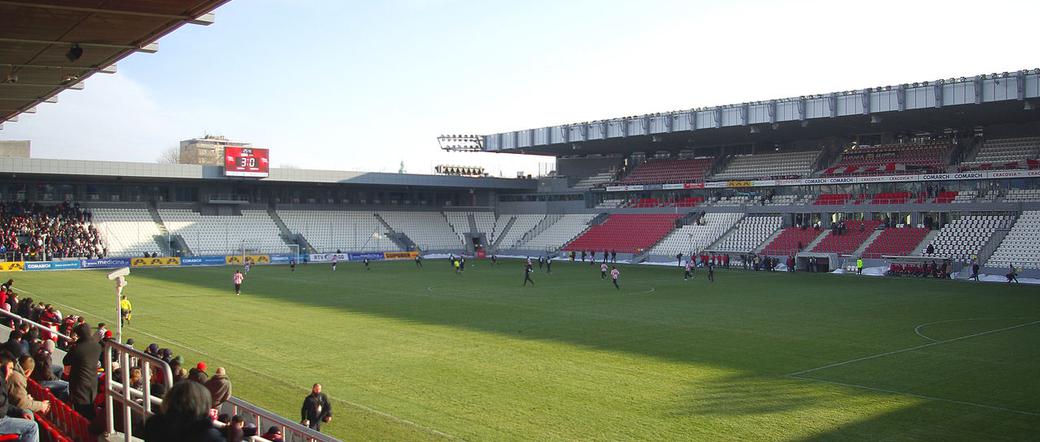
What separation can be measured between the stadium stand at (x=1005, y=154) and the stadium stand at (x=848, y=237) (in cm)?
763

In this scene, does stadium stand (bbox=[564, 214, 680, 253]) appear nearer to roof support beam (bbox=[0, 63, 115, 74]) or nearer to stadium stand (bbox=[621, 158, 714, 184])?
stadium stand (bbox=[621, 158, 714, 184])

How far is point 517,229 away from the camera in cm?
8525

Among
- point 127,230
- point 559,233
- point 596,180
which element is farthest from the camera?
point 596,180

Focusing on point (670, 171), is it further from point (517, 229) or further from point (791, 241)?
point (791, 241)

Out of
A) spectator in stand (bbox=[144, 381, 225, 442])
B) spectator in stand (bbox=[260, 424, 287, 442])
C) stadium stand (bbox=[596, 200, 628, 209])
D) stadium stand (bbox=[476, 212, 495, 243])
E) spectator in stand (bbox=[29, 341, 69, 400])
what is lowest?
spectator in stand (bbox=[260, 424, 287, 442])

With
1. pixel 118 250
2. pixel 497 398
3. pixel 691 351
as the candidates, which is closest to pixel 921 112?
pixel 691 351

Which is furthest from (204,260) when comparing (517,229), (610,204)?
(610,204)

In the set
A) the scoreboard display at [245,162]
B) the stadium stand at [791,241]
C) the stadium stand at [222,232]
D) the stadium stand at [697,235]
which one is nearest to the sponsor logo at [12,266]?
the stadium stand at [222,232]

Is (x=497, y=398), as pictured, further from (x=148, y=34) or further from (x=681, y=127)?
(x=681, y=127)

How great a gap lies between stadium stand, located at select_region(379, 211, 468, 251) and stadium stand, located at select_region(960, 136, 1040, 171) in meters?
46.8

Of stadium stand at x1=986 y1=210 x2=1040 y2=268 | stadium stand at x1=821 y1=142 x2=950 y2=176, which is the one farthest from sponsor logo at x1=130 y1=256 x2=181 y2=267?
stadium stand at x1=986 y1=210 x2=1040 y2=268

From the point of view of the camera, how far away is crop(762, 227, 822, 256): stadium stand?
6011 cm

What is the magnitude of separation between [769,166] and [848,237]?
13.7 meters

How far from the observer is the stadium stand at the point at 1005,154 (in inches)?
2215
